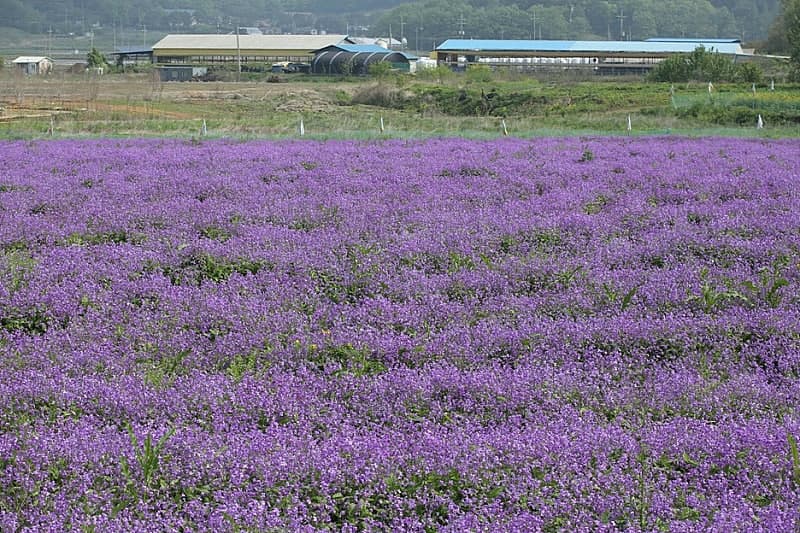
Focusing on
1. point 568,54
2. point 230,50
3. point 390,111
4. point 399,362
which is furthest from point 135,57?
point 399,362

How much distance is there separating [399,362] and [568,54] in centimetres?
14549

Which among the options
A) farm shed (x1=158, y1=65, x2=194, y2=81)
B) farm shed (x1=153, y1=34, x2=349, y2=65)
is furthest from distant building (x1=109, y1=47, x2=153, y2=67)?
farm shed (x1=158, y1=65, x2=194, y2=81)

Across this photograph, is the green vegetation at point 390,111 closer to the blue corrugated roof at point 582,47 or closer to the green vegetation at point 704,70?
the green vegetation at point 704,70

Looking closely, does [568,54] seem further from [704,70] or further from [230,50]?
[704,70]

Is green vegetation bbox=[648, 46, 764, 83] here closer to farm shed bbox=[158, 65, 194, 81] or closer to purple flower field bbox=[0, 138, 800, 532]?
purple flower field bbox=[0, 138, 800, 532]

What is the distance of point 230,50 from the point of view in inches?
6107

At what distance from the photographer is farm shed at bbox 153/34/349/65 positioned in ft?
496

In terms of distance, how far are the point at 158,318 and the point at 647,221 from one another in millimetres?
6959

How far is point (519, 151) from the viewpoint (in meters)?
20.8

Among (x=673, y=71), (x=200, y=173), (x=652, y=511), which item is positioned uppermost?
(x=673, y=71)

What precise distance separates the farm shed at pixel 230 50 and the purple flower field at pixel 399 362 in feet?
457

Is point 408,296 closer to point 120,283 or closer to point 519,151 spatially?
point 120,283

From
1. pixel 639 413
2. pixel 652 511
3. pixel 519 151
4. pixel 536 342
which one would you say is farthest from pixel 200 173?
pixel 652 511

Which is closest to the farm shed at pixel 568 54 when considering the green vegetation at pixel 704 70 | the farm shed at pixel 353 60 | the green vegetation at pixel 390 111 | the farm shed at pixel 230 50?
the farm shed at pixel 353 60
